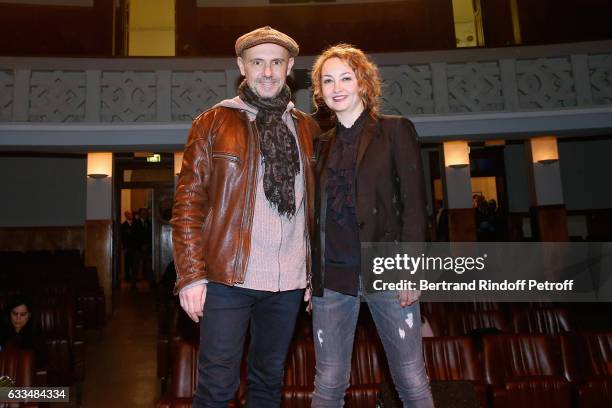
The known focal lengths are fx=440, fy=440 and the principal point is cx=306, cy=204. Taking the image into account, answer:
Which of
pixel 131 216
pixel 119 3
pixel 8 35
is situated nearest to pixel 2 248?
pixel 131 216

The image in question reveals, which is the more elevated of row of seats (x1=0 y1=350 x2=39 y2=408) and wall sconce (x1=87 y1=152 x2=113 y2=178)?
wall sconce (x1=87 y1=152 x2=113 y2=178)

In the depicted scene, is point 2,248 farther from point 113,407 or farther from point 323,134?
point 323,134

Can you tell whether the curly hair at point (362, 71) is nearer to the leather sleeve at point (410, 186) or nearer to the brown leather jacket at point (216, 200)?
the leather sleeve at point (410, 186)

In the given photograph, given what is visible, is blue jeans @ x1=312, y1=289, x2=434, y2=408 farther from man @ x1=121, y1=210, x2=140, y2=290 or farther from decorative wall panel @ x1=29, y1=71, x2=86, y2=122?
man @ x1=121, y1=210, x2=140, y2=290

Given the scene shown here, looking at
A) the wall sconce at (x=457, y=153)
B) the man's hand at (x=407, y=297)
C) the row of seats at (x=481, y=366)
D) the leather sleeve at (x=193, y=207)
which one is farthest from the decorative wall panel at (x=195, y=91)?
the man's hand at (x=407, y=297)

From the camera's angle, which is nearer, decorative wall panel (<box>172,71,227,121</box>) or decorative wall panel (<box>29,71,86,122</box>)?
decorative wall panel (<box>29,71,86,122</box>)

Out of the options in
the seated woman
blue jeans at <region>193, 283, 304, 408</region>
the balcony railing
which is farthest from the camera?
the balcony railing

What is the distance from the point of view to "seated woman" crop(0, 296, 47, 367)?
10.6ft

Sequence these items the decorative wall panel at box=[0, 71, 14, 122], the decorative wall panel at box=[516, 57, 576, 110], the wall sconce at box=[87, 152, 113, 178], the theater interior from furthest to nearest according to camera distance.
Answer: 1. the wall sconce at box=[87, 152, 113, 178]
2. the decorative wall panel at box=[516, 57, 576, 110]
3. the decorative wall panel at box=[0, 71, 14, 122]
4. the theater interior

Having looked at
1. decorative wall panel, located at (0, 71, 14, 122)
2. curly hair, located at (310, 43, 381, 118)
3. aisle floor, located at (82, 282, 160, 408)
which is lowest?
aisle floor, located at (82, 282, 160, 408)

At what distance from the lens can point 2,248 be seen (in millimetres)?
8141

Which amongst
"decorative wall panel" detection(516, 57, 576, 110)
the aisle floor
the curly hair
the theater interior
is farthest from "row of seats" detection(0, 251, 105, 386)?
"decorative wall panel" detection(516, 57, 576, 110)

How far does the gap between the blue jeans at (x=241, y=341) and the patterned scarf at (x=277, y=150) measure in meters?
0.27

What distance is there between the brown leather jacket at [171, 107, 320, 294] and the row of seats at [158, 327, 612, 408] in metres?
1.50
